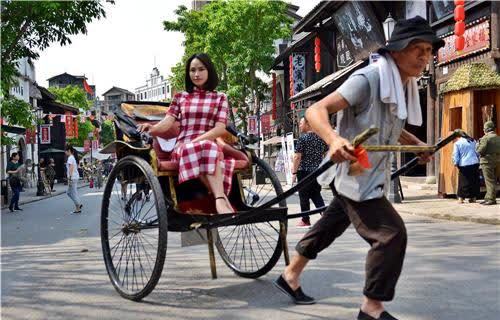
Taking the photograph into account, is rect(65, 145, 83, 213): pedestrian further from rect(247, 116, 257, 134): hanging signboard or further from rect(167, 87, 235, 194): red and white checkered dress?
rect(247, 116, 257, 134): hanging signboard

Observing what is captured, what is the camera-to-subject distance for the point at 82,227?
1147 centimetres

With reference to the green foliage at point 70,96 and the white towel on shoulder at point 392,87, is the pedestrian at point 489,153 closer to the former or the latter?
the white towel on shoulder at point 392,87

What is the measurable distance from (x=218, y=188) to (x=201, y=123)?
2.16 feet

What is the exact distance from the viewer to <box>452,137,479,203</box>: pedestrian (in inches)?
512

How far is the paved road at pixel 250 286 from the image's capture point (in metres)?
4.25

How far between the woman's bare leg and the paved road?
722 millimetres

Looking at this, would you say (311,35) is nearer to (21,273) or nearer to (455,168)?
(455,168)

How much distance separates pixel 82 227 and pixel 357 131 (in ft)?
29.2

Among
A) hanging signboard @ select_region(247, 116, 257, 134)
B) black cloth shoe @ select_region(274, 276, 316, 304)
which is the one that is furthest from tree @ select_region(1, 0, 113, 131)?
hanging signboard @ select_region(247, 116, 257, 134)

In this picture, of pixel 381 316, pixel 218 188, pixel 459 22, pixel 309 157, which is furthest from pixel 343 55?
pixel 381 316

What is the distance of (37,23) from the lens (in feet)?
49.2

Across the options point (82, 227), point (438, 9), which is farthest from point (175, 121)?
point (438, 9)

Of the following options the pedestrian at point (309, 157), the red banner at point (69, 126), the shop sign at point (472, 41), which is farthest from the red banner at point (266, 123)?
the pedestrian at point (309, 157)

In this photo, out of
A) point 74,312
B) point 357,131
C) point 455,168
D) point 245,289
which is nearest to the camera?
point 357,131
